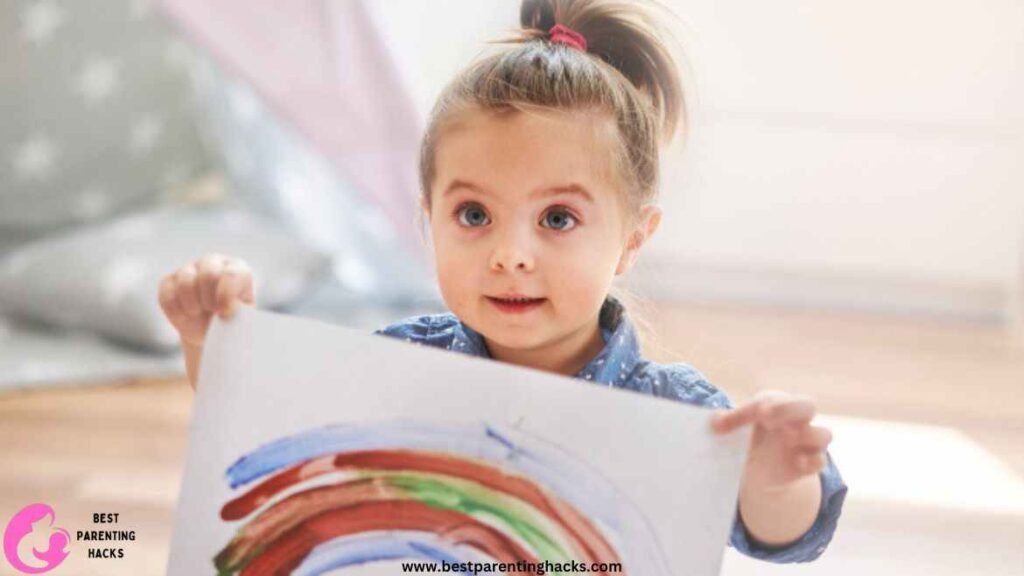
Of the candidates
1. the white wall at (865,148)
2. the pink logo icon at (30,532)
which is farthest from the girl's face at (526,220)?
the white wall at (865,148)

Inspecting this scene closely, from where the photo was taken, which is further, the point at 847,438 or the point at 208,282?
the point at 847,438

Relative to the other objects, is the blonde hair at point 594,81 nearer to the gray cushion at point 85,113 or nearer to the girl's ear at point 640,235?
the girl's ear at point 640,235

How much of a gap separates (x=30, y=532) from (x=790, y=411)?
938 millimetres

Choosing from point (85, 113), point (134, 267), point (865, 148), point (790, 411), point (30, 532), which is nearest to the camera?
point (790, 411)

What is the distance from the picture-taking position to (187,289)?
2.58 feet

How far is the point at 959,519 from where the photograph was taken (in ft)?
4.89

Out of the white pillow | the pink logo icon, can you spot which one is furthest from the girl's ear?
the white pillow

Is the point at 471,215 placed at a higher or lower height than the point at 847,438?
lower

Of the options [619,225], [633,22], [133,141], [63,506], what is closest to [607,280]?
[619,225]

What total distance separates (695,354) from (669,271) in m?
0.42

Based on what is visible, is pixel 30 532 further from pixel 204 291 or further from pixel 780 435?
pixel 780 435

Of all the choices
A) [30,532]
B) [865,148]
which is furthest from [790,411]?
[865,148]

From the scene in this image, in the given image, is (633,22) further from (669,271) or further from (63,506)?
(669,271)

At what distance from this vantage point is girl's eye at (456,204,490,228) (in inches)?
33.8
